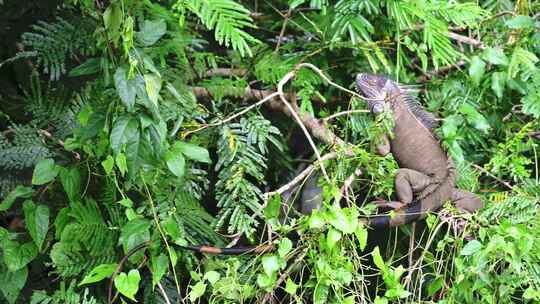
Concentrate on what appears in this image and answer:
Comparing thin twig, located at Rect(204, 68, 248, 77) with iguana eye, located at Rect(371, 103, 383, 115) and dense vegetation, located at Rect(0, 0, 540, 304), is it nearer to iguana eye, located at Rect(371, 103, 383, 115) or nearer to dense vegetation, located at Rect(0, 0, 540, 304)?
dense vegetation, located at Rect(0, 0, 540, 304)

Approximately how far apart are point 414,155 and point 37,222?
1.40 metres

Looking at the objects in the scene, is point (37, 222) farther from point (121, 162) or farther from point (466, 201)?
point (466, 201)

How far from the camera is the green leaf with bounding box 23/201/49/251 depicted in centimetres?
217

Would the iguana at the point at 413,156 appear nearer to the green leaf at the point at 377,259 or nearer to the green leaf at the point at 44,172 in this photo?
the green leaf at the point at 377,259

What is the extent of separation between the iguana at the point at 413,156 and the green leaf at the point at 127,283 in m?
0.93

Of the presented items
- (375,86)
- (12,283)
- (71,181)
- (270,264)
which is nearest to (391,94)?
(375,86)

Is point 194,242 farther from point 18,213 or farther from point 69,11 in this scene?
point 69,11

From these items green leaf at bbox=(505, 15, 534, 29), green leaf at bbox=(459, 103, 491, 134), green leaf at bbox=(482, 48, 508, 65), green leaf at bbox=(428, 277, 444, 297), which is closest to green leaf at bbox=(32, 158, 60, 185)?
green leaf at bbox=(428, 277, 444, 297)

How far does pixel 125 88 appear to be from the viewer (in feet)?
5.82

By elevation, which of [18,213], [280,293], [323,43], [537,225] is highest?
[323,43]

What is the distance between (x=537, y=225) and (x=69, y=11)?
6.13 ft

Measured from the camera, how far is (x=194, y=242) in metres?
2.36

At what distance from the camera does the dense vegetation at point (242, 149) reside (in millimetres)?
2025

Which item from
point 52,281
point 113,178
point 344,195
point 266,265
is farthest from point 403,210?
point 52,281
